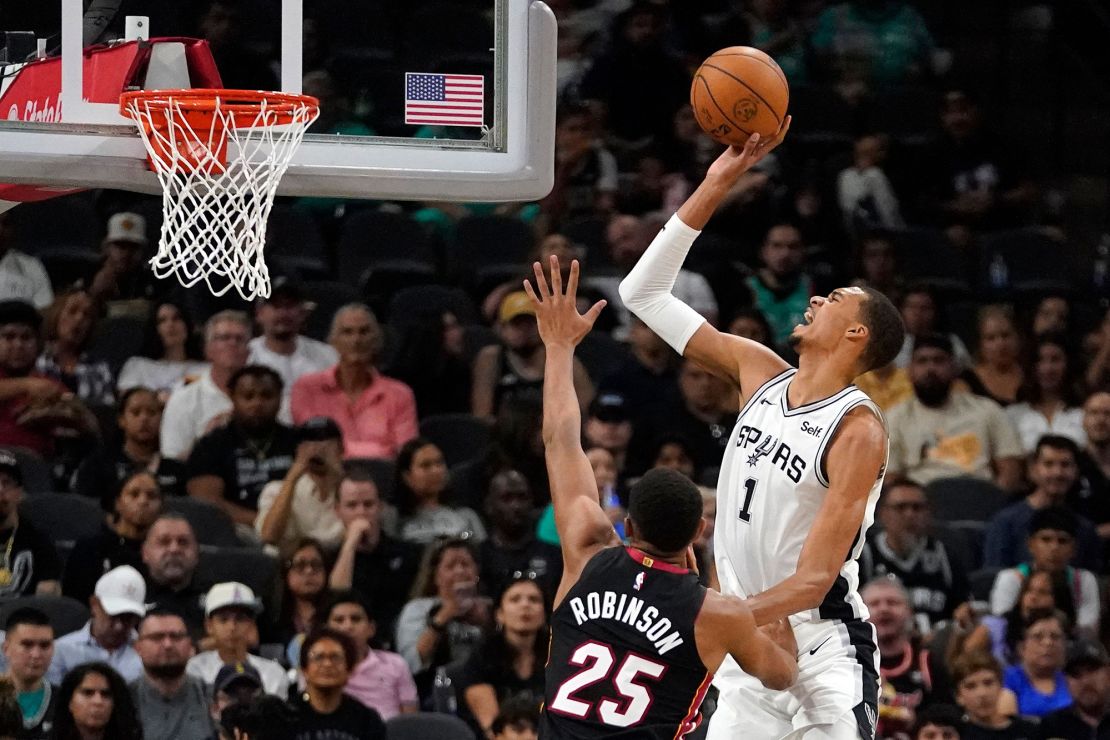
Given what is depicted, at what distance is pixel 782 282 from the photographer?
10695mm

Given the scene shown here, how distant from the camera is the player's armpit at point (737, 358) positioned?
18.0ft

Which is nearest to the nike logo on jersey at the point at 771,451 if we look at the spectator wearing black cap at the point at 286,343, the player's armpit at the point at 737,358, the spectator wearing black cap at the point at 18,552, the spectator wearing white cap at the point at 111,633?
the player's armpit at the point at 737,358

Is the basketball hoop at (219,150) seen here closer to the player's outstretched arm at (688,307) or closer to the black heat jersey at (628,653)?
the player's outstretched arm at (688,307)

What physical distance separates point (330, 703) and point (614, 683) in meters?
3.14

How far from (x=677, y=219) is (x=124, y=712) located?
127 inches

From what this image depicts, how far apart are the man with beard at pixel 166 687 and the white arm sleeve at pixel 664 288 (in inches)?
114

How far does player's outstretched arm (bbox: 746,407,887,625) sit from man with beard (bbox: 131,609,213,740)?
11.0 ft

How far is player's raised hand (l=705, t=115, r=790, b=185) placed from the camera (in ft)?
17.5

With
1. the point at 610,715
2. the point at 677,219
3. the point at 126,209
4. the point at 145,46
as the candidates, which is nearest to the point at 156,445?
the point at 126,209

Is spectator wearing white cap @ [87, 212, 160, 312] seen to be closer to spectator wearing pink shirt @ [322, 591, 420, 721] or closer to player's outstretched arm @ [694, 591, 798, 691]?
spectator wearing pink shirt @ [322, 591, 420, 721]

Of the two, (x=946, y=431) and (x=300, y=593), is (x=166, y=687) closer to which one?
(x=300, y=593)

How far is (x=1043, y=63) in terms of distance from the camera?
13273mm

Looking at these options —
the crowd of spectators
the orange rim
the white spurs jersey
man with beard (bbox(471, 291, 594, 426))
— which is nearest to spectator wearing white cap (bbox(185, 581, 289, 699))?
the crowd of spectators

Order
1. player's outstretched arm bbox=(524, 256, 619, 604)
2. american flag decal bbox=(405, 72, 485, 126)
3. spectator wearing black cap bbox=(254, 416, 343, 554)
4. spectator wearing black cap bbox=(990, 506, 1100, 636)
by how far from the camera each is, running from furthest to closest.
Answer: spectator wearing black cap bbox=(990, 506, 1100, 636) < spectator wearing black cap bbox=(254, 416, 343, 554) < american flag decal bbox=(405, 72, 485, 126) < player's outstretched arm bbox=(524, 256, 619, 604)
